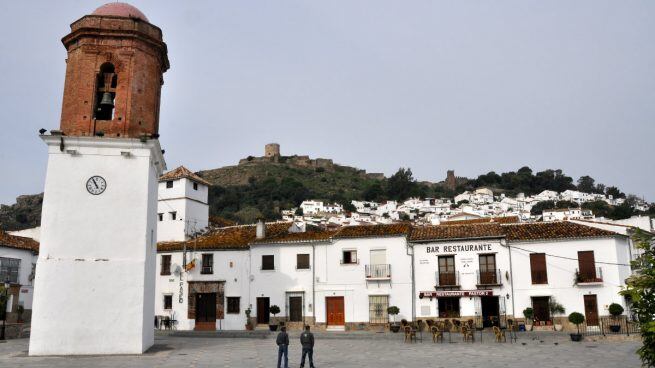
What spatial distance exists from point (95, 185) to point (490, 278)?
21.6 metres

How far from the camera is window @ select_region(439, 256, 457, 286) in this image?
31.7 m

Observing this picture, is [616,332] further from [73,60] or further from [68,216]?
[73,60]

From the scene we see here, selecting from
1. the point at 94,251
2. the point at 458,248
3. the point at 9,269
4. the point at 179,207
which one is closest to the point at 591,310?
the point at 458,248

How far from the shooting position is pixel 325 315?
32.9 metres

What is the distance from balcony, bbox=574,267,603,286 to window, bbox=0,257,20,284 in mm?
34047

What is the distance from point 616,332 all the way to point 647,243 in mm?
17167

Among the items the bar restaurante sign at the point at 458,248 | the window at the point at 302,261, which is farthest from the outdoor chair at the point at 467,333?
the window at the point at 302,261

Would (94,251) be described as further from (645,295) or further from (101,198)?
(645,295)

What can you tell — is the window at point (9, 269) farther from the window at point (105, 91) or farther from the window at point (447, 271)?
the window at point (447, 271)

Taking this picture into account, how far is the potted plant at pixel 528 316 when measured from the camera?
1156 inches

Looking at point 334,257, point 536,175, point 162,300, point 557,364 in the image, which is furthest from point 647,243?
point 536,175

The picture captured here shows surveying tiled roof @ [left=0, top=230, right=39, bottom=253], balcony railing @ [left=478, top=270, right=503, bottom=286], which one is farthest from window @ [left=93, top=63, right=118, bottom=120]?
balcony railing @ [left=478, top=270, right=503, bottom=286]

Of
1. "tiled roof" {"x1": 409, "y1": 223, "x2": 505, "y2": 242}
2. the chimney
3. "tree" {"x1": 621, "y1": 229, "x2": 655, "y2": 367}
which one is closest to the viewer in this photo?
"tree" {"x1": 621, "y1": 229, "x2": 655, "y2": 367}

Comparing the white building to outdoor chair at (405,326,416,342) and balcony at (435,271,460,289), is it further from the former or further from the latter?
outdoor chair at (405,326,416,342)
